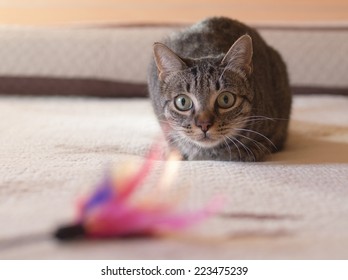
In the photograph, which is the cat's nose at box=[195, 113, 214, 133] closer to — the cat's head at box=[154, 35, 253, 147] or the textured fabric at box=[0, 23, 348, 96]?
the cat's head at box=[154, 35, 253, 147]

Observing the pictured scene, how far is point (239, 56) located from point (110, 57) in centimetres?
103

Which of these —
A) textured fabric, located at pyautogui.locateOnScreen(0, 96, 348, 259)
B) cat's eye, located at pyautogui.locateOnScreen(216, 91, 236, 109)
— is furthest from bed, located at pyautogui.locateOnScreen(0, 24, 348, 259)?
cat's eye, located at pyautogui.locateOnScreen(216, 91, 236, 109)

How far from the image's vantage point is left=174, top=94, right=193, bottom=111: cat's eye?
1.16 metres

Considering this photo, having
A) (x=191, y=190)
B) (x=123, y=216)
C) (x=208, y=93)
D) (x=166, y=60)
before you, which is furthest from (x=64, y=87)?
(x=123, y=216)

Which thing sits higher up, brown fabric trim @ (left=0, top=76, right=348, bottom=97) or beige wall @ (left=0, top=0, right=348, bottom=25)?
beige wall @ (left=0, top=0, right=348, bottom=25)

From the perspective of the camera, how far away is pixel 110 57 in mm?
2086

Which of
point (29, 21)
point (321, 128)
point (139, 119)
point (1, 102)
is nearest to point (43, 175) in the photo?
point (139, 119)

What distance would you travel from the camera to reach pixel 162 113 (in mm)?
1281

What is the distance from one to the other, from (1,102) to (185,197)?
4.30ft

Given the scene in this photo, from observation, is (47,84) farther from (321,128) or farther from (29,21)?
(321,128)

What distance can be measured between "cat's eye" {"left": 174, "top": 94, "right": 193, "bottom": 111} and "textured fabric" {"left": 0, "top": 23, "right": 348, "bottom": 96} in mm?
888

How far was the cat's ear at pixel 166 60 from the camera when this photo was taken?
1.18m

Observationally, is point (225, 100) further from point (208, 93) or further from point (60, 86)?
point (60, 86)

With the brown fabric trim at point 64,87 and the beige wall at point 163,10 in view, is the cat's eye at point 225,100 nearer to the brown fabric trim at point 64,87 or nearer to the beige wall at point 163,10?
the brown fabric trim at point 64,87
